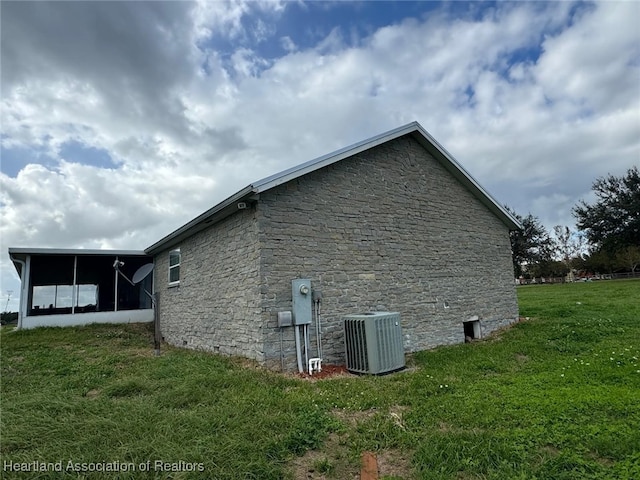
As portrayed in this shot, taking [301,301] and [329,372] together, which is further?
[301,301]

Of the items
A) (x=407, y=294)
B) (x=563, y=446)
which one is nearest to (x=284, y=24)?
(x=407, y=294)

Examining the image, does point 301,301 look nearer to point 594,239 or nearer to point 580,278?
point 594,239

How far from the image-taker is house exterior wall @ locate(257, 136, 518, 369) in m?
7.20

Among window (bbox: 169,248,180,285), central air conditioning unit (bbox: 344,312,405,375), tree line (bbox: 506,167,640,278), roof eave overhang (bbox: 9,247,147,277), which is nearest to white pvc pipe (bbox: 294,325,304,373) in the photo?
central air conditioning unit (bbox: 344,312,405,375)

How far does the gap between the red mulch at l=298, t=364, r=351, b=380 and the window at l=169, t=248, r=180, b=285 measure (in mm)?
6509

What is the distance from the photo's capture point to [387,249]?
8852 millimetres

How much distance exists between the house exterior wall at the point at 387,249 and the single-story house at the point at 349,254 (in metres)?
0.03

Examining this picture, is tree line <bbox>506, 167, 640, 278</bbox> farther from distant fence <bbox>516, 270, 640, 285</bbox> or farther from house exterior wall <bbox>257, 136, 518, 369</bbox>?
house exterior wall <bbox>257, 136, 518, 369</bbox>

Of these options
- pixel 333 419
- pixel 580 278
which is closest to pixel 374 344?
pixel 333 419

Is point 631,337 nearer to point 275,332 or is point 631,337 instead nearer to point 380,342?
point 380,342

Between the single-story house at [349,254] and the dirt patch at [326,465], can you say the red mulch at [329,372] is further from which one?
the dirt patch at [326,465]

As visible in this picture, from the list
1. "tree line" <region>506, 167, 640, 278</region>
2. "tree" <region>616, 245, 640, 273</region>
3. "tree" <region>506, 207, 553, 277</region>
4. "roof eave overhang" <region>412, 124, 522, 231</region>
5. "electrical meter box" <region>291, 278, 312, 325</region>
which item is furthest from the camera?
"tree" <region>506, 207, 553, 277</region>

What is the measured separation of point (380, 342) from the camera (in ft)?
21.9

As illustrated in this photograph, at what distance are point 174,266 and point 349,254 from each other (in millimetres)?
6804
